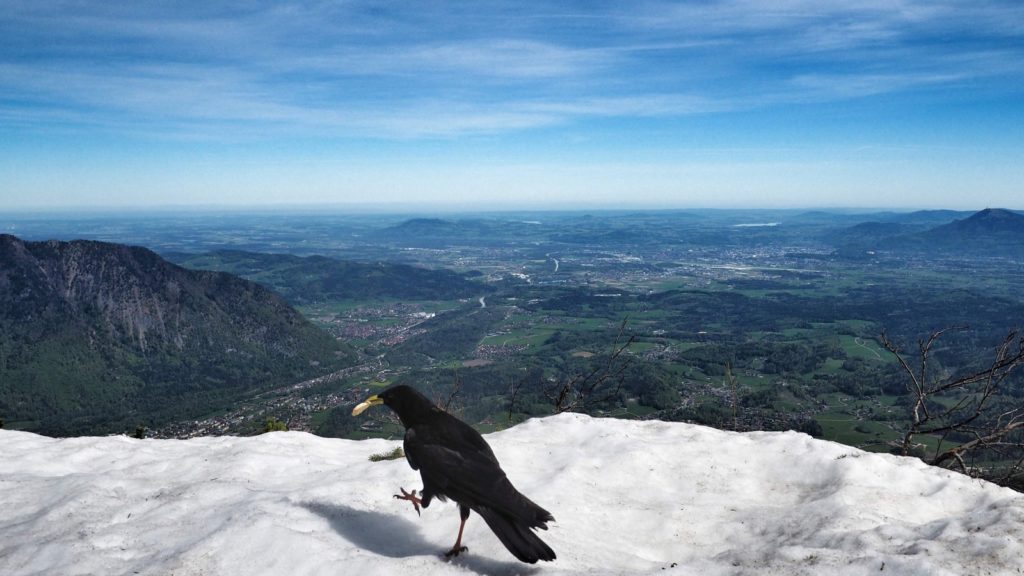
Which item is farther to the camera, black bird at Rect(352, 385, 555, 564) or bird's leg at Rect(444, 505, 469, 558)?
bird's leg at Rect(444, 505, 469, 558)

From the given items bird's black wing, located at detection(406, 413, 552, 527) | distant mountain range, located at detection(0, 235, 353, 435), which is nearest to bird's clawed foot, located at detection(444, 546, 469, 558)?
bird's black wing, located at detection(406, 413, 552, 527)

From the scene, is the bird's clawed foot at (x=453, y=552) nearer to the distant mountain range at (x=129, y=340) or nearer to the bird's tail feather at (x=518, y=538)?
the bird's tail feather at (x=518, y=538)

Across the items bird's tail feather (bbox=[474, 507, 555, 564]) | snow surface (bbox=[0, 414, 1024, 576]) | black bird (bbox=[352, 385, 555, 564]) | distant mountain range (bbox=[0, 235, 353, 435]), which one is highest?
black bird (bbox=[352, 385, 555, 564])

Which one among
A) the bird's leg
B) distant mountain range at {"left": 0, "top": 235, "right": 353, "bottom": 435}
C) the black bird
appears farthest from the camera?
distant mountain range at {"left": 0, "top": 235, "right": 353, "bottom": 435}

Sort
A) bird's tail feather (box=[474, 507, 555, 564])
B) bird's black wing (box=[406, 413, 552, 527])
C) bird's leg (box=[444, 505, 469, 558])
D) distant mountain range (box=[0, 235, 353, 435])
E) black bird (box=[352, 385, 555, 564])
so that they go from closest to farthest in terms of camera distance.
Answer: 1. bird's tail feather (box=[474, 507, 555, 564])
2. black bird (box=[352, 385, 555, 564])
3. bird's black wing (box=[406, 413, 552, 527])
4. bird's leg (box=[444, 505, 469, 558])
5. distant mountain range (box=[0, 235, 353, 435])

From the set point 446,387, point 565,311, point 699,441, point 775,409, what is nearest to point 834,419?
point 775,409

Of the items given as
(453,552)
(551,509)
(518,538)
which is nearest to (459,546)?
(453,552)

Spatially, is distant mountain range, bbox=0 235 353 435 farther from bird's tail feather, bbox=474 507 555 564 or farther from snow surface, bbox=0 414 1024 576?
bird's tail feather, bbox=474 507 555 564
